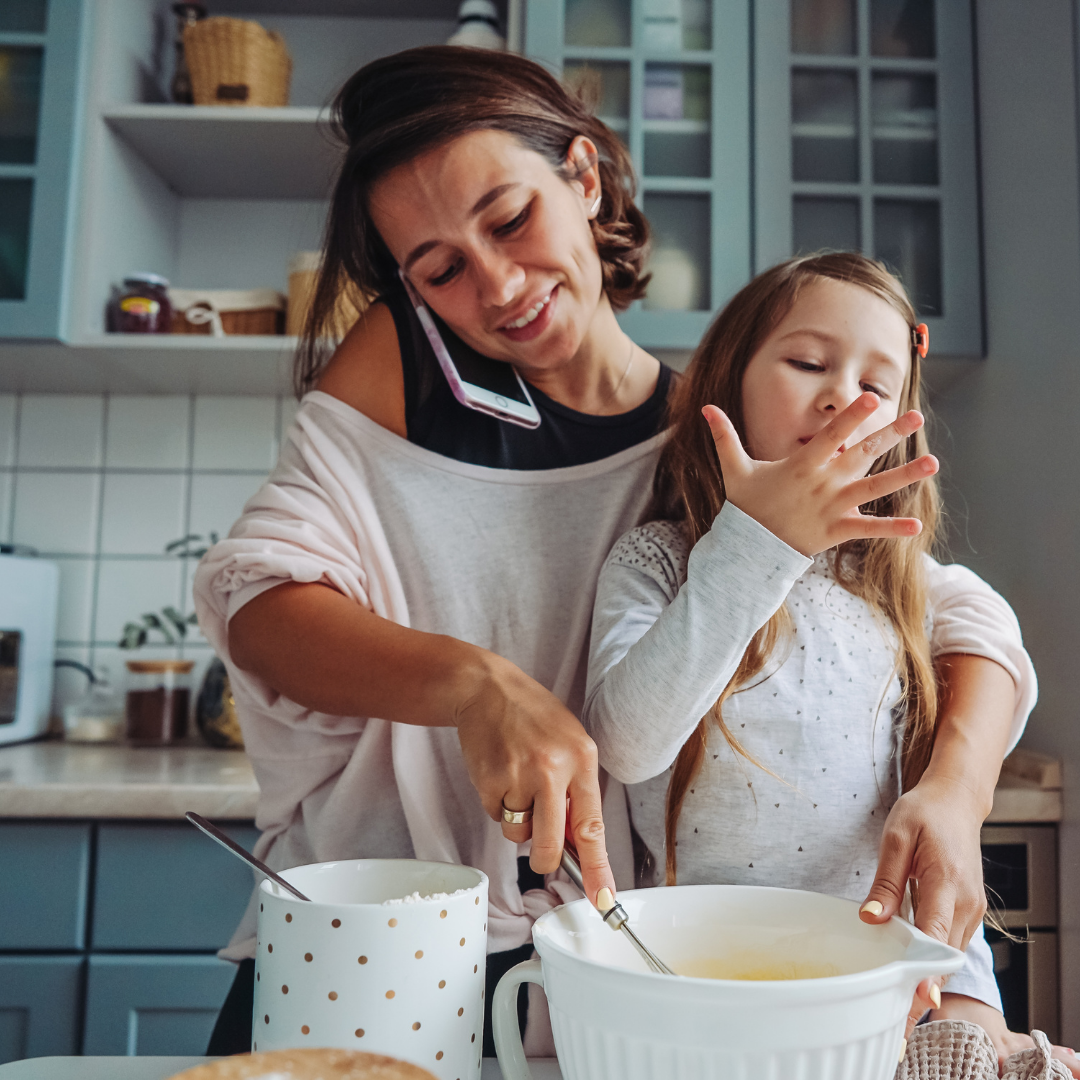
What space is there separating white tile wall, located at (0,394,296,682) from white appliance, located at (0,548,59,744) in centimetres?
7

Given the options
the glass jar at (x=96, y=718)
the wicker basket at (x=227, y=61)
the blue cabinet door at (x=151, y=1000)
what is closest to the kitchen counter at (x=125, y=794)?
the blue cabinet door at (x=151, y=1000)

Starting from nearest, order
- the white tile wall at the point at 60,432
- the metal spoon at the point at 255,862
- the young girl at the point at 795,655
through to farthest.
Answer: the metal spoon at the point at 255,862, the young girl at the point at 795,655, the white tile wall at the point at 60,432

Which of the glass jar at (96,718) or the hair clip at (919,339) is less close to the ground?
the hair clip at (919,339)

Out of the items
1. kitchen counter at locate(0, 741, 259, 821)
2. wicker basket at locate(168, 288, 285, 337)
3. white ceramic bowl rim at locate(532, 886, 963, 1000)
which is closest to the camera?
white ceramic bowl rim at locate(532, 886, 963, 1000)

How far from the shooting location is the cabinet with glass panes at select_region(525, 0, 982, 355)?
152 centimetres

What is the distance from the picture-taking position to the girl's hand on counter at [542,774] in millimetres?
477

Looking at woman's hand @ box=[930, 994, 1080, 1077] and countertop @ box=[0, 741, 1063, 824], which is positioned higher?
countertop @ box=[0, 741, 1063, 824]

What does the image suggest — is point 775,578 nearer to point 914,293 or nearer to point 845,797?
point 845,797

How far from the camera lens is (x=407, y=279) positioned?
0.82m

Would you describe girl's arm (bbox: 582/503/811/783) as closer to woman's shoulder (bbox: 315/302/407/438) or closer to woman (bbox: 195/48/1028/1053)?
woman (bbox: 195/48/1028/1053)

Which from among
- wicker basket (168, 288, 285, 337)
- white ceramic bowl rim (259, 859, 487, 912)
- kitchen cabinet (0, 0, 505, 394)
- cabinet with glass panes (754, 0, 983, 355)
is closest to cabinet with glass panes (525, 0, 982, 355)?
cabinet with glass panes (754, 0, 983, 355)

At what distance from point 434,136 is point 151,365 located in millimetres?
1078

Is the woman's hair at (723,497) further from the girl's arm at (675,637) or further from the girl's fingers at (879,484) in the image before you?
the girl's fingers at (879,484)

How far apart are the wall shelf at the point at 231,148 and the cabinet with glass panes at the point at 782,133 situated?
1.39 ft
